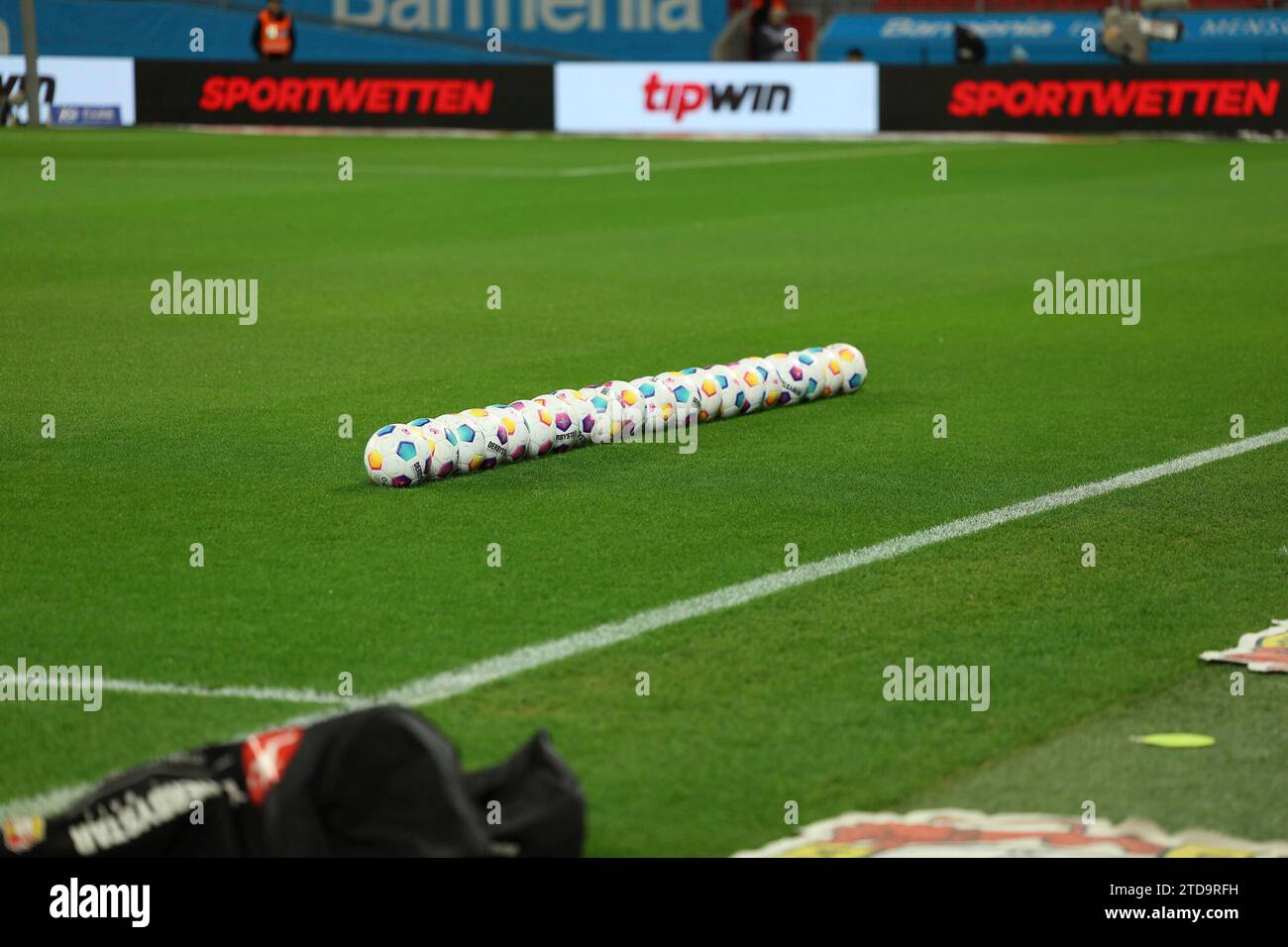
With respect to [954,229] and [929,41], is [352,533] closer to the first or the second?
[954,229]

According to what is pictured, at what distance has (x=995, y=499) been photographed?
8469 mm

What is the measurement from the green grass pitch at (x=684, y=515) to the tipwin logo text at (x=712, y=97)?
44.7 feet

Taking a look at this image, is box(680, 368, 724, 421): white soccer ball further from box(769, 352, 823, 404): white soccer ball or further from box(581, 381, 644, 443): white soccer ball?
box(769, 352, 823, 404): white soccer ball

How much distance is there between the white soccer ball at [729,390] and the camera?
10.0 meters

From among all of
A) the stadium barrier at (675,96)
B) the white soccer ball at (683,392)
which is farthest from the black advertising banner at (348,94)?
the white soccer ball at (683,392)

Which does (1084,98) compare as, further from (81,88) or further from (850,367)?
(850,367)

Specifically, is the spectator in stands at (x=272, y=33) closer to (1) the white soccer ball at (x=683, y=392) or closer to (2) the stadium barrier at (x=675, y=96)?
(2) the stadium barrier at (x=675, y=96)

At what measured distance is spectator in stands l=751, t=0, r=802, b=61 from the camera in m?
35.8

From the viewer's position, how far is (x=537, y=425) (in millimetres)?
9070

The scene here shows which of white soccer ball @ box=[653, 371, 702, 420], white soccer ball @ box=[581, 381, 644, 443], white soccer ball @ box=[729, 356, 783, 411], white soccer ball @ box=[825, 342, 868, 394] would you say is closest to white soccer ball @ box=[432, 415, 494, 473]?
white soccer ball @ box=[581, 381, 644, 443]

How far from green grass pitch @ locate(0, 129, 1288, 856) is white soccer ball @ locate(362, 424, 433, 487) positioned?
15cm

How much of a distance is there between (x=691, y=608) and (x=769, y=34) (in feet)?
97.6

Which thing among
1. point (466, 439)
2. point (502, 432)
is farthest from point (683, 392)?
point (466, 439)
